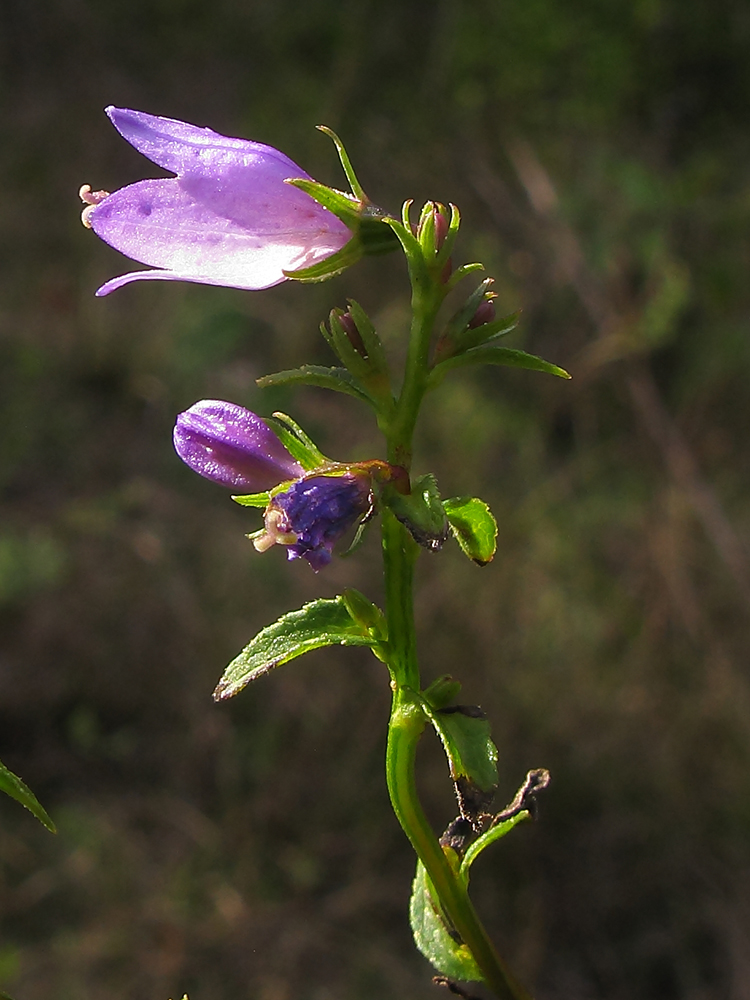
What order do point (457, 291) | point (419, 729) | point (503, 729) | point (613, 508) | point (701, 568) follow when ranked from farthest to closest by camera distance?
point (457, 291)
point (613, 508)
point (701, 568)
point (503, 729)
point (419, 729)

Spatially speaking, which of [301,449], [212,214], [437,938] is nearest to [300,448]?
[301,449]

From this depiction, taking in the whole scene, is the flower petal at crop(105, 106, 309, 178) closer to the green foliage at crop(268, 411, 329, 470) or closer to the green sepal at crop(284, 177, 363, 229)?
the green sepal at crop(284, 177, 363, 229)

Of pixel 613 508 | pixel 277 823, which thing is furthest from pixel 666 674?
pixel 277 823

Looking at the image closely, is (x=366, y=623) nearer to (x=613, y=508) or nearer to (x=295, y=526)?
(x=295, y=526)

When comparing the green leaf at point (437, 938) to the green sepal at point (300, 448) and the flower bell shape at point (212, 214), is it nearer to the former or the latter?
the green sepal at point (300, 448)

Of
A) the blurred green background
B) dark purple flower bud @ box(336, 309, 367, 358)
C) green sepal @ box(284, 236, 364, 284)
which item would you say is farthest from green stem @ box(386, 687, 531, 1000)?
the blurred green background

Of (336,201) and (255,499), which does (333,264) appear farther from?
(255,499)

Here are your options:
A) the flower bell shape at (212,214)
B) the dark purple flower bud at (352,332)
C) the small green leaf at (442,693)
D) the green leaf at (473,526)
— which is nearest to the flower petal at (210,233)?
the flower bell shape at (212,214)
